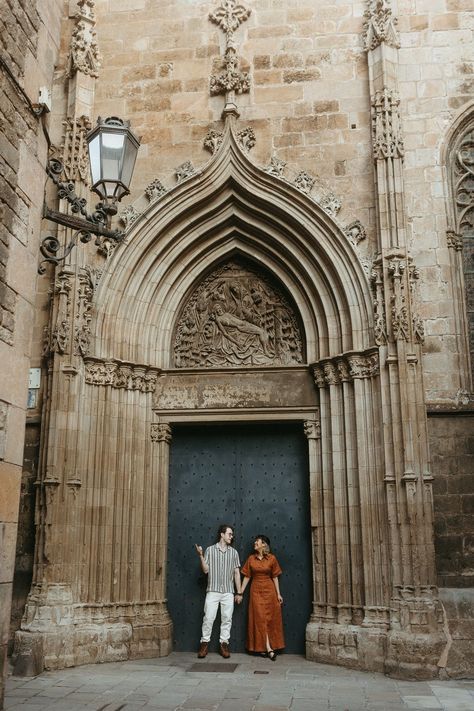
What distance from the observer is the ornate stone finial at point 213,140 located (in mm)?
10086

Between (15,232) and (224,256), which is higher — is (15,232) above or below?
below

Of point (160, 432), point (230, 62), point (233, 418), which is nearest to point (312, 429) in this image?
point (233, 418)

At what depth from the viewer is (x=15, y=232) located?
19.2ft

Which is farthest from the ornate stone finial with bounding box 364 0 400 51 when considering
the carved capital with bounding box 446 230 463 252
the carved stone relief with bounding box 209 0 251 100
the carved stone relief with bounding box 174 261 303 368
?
the carved stone relief with bounding box 174 261 303 368

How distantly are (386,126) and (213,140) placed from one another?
235 cm

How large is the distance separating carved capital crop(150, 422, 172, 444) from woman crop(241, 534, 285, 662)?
71.4 inches

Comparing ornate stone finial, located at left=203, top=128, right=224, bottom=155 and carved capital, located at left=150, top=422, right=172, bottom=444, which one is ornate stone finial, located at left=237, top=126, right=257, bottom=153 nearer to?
ornate stone finial, located at left=203, top=128, right=224, bottom=155

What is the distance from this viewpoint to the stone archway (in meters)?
8.34

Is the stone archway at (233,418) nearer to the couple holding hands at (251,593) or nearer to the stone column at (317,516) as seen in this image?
the stone column at (317,516)

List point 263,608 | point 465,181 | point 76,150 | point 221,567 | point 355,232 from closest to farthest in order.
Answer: point 263,608, point 221,567, point 355,232, point 465,181, point 76,150

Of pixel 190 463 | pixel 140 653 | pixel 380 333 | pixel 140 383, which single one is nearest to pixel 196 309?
pixel 140 383

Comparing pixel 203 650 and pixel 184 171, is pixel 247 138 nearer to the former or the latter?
pixel 184 171

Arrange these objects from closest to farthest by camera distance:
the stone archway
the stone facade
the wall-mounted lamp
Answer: the wall-mounted lamp
the stone archway
the stone facade

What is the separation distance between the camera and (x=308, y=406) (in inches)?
378
